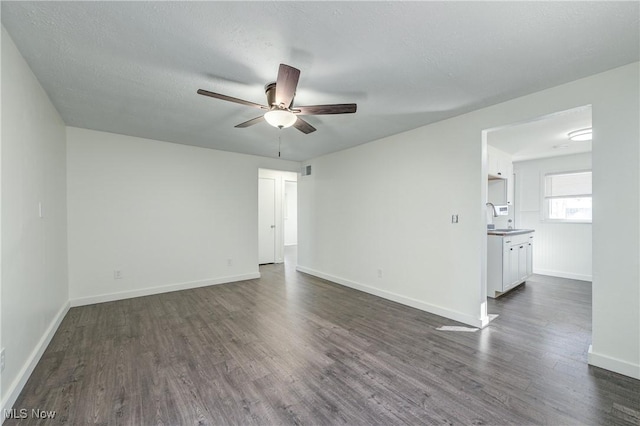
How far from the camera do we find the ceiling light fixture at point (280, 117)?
7.12 ft

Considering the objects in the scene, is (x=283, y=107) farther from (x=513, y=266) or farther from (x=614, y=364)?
(x=513, y=266)

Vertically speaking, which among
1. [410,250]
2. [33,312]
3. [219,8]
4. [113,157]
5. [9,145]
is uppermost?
[219,8]

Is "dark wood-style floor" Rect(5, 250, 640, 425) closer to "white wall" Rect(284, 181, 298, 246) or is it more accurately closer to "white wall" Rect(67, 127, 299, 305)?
"white wall" Rect(67, 127, 299, 305)

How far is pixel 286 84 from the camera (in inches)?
72.8

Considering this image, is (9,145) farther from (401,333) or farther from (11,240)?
(401,333)

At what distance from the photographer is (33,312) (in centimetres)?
219

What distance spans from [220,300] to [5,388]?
2252 millimetres

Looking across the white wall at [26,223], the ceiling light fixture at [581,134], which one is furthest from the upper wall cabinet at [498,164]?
the white wall at [26,223]

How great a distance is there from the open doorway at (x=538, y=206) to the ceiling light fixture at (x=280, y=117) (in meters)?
3.14

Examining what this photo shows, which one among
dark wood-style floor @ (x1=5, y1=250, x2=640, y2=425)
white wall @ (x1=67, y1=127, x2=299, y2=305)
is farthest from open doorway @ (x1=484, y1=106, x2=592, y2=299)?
white wall @ (x1=67, y1=127, x2=299, y2=305)

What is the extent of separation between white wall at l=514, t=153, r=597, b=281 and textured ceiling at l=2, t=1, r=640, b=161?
3.79m

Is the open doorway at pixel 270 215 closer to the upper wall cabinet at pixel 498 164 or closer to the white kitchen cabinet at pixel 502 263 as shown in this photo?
the upper wall cabinet at pixel 498 164

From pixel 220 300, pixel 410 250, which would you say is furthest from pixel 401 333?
pixel 220 300

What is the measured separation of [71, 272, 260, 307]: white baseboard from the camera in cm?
362
